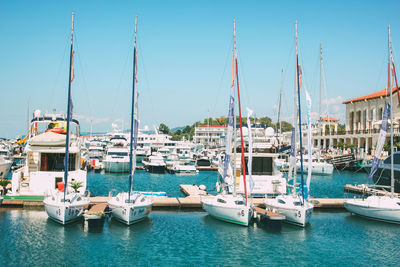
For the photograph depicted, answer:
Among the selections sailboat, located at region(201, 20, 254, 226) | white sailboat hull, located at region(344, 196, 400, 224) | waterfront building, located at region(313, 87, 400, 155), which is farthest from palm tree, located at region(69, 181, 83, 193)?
waterfront building, located at region(313, 87, 400, 155)

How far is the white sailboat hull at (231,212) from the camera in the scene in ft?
88.6

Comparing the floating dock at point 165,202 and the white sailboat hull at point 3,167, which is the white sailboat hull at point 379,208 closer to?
the floating dock at point 165,202

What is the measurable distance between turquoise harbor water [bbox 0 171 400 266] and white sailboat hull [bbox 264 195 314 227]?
0.58 m

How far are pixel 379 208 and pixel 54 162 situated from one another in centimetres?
2721

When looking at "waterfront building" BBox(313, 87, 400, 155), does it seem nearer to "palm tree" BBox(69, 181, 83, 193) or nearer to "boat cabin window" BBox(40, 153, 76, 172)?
"boat cabin window" BBox(40, 153, 76, 172)

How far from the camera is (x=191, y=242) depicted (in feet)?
79.7

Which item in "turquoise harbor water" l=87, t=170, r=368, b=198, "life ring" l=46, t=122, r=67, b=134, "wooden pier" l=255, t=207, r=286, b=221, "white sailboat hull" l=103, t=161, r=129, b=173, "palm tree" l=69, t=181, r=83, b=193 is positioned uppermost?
"life ring" l=46, t=122, r=67, b=134

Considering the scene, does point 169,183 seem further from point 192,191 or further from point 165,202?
point 165,202

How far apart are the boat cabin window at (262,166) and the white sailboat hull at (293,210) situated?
6.76 metres

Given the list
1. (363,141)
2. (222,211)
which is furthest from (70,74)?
(363,141)

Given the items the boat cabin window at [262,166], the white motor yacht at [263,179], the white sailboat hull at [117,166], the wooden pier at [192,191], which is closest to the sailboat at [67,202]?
the white motor yacht at [263,179]

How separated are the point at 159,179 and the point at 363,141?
184 feet

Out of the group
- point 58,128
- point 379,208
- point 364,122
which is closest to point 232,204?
point 379,208

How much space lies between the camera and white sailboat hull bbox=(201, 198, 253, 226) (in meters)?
27.0
